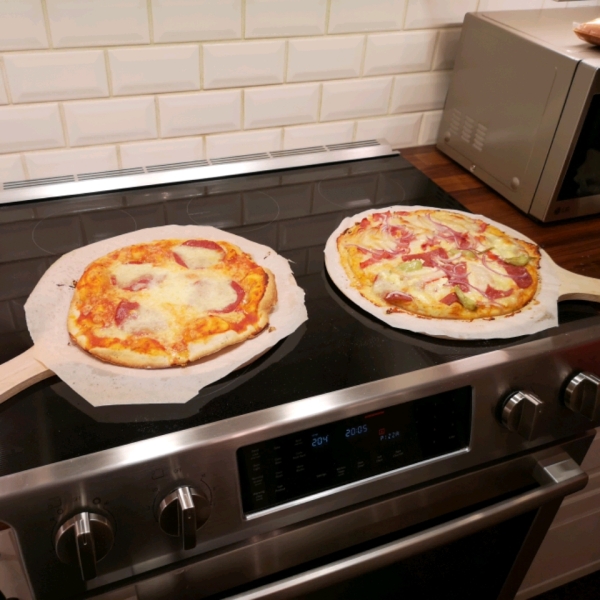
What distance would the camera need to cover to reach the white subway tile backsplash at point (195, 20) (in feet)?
3.36

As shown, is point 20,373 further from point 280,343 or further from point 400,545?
point 400,545

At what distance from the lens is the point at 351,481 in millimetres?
736

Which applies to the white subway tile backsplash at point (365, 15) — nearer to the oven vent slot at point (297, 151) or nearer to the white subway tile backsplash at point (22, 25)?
the oven vent slot at point (297, 151)

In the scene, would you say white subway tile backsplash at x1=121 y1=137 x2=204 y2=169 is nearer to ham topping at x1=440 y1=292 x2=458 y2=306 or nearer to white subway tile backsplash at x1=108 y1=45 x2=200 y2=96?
white subway tile backsplash at x1=108 y1=45 x2=200 y2=96

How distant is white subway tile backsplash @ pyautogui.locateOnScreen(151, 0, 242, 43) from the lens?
103 centimetres

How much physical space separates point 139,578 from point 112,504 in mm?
136

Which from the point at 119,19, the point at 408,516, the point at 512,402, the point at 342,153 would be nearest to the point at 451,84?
the point at 342,153

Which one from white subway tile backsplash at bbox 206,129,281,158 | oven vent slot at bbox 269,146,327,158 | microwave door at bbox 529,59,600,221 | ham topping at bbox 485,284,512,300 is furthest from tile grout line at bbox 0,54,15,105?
microwave door at bbox 529,59,600,221

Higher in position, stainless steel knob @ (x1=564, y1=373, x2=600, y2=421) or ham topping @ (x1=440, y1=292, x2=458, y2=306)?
ham topping @ (x1=440, y1=292, x2=458, y2=306)

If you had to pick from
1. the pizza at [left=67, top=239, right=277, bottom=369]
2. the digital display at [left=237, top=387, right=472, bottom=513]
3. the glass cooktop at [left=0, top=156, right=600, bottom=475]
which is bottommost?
the digital display at [left=237, top=387, right=472, bottom=513]

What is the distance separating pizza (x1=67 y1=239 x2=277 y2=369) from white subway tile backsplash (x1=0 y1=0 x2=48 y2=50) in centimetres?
39

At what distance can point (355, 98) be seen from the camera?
127 cm

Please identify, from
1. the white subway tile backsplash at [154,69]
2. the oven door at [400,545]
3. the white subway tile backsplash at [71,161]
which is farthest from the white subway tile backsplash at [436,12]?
the oven door at [400,545]

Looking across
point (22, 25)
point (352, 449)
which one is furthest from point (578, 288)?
point (22, 25)
